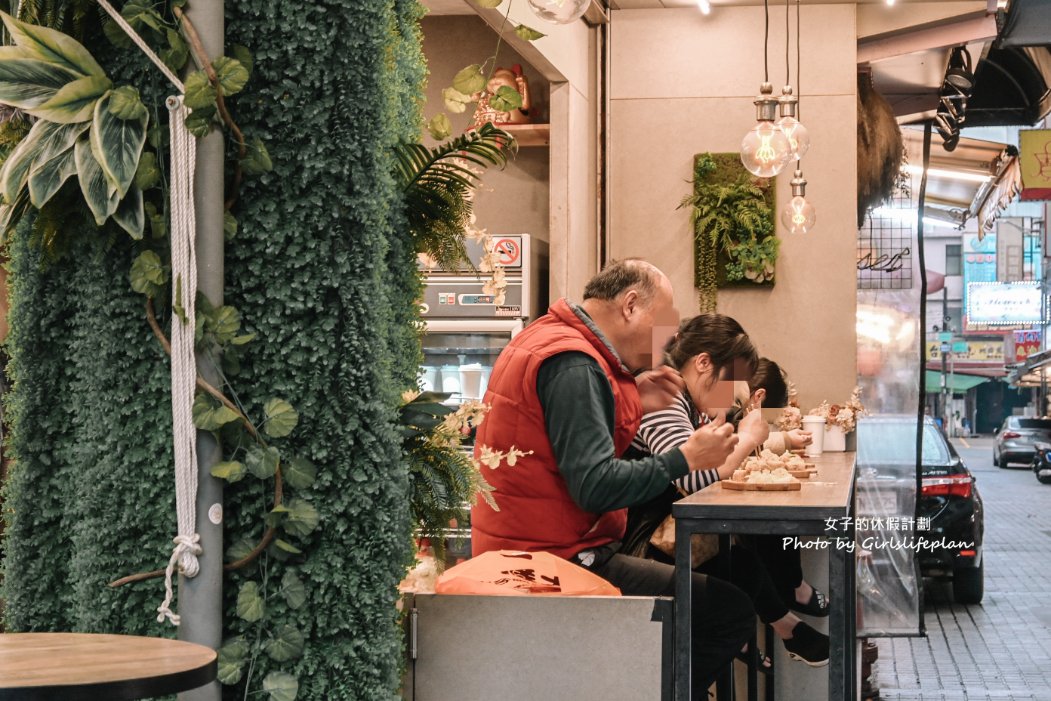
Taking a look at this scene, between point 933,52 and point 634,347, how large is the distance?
5564mm

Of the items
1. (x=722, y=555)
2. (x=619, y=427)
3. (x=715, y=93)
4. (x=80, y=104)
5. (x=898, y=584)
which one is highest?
(x=715, y=93)

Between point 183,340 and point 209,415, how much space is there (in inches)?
4.1

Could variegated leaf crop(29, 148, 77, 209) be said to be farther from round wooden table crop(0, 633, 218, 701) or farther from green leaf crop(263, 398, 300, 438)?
round wooden table crop(0, 633, 218, 701)

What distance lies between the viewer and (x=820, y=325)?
7625 millimetres

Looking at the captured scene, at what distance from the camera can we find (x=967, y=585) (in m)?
8.88

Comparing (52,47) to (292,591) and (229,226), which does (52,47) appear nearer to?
(229,226)

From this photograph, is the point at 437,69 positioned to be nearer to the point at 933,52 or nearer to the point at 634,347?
the point at 933,52

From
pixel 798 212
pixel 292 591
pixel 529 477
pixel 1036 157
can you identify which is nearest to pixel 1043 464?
pixel 1036 157

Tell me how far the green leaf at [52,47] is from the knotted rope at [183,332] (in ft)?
0.22

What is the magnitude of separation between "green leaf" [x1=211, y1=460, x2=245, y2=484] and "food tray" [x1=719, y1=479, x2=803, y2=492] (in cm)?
211

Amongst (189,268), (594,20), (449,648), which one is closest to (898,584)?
(594,20)

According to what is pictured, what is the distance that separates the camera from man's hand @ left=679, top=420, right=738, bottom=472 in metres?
3.07

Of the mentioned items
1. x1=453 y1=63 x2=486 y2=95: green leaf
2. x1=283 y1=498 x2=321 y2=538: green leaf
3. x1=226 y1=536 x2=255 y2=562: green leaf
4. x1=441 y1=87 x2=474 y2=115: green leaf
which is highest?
x1=453 y1=63 x2=486 y2=95: green leaf

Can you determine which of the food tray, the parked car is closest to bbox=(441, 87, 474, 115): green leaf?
the food tray
